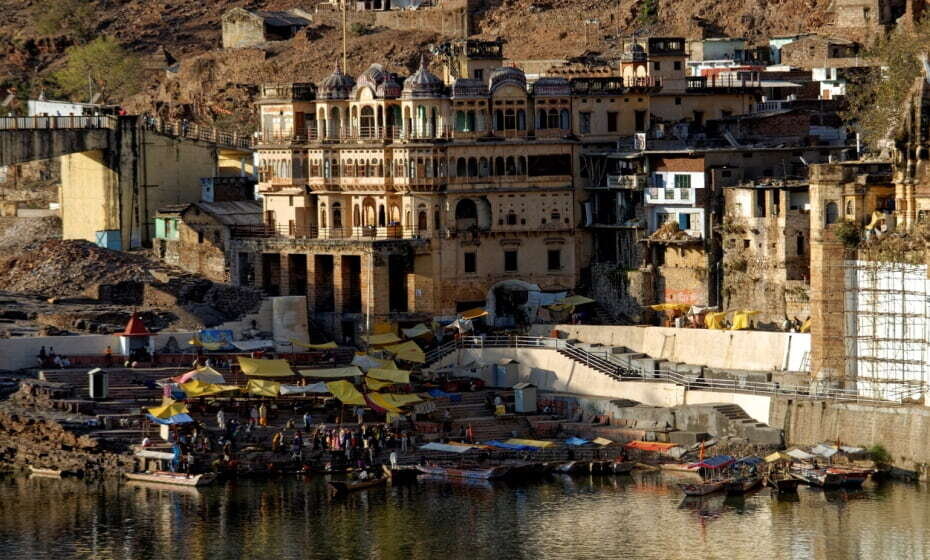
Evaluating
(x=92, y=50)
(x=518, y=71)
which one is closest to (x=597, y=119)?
(x=518, y=71)

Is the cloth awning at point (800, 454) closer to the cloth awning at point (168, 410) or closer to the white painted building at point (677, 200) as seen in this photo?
the white painted building at point (677, 200)

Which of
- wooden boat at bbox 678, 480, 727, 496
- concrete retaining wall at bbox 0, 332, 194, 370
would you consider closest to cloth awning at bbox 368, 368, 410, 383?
concrete retaining wall at bbox 0, 332, 194, 370

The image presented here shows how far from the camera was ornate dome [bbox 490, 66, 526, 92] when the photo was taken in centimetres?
12544

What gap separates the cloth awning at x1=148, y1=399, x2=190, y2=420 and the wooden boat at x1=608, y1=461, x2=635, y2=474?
1580 cm

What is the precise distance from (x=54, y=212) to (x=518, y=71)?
32.3 meters

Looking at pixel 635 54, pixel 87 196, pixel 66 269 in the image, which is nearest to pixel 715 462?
pixel 635 54

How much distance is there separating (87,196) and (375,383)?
31.0 meters

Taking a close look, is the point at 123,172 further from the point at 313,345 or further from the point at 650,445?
the point at 650,445

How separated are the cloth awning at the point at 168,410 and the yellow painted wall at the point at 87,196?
30.8m

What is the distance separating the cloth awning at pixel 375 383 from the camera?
365ft

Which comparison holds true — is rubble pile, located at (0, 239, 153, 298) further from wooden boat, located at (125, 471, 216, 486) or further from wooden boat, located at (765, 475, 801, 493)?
wooden boat, located at (765, 475, 801, 493)

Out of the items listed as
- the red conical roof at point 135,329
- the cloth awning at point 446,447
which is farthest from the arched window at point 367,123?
the cloth awning at point 446,447

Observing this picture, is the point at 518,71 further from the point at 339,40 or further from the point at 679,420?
the point at 339,40

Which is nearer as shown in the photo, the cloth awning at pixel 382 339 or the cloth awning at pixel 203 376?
the cloth awning at pixel 203 376
